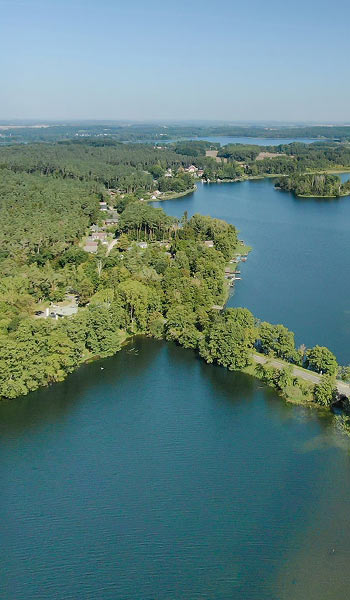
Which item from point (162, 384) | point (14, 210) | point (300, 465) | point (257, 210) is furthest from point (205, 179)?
point (300, 465)

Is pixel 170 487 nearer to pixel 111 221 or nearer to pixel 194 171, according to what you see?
pixel 111 221

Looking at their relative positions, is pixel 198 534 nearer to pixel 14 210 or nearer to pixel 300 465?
pixel 300 465

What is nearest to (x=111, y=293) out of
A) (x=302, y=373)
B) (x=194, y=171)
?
(x=302, y=373)

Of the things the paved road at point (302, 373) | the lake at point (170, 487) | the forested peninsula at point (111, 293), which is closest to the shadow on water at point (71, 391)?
the lake at point (170, 487)

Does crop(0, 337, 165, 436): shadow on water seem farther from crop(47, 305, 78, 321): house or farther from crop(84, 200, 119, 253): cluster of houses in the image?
crop(84, 200, 119, 253): cluster of houses

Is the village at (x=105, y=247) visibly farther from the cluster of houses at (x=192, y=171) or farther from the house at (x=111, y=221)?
the cluster of houses at (x=192, y=171)
